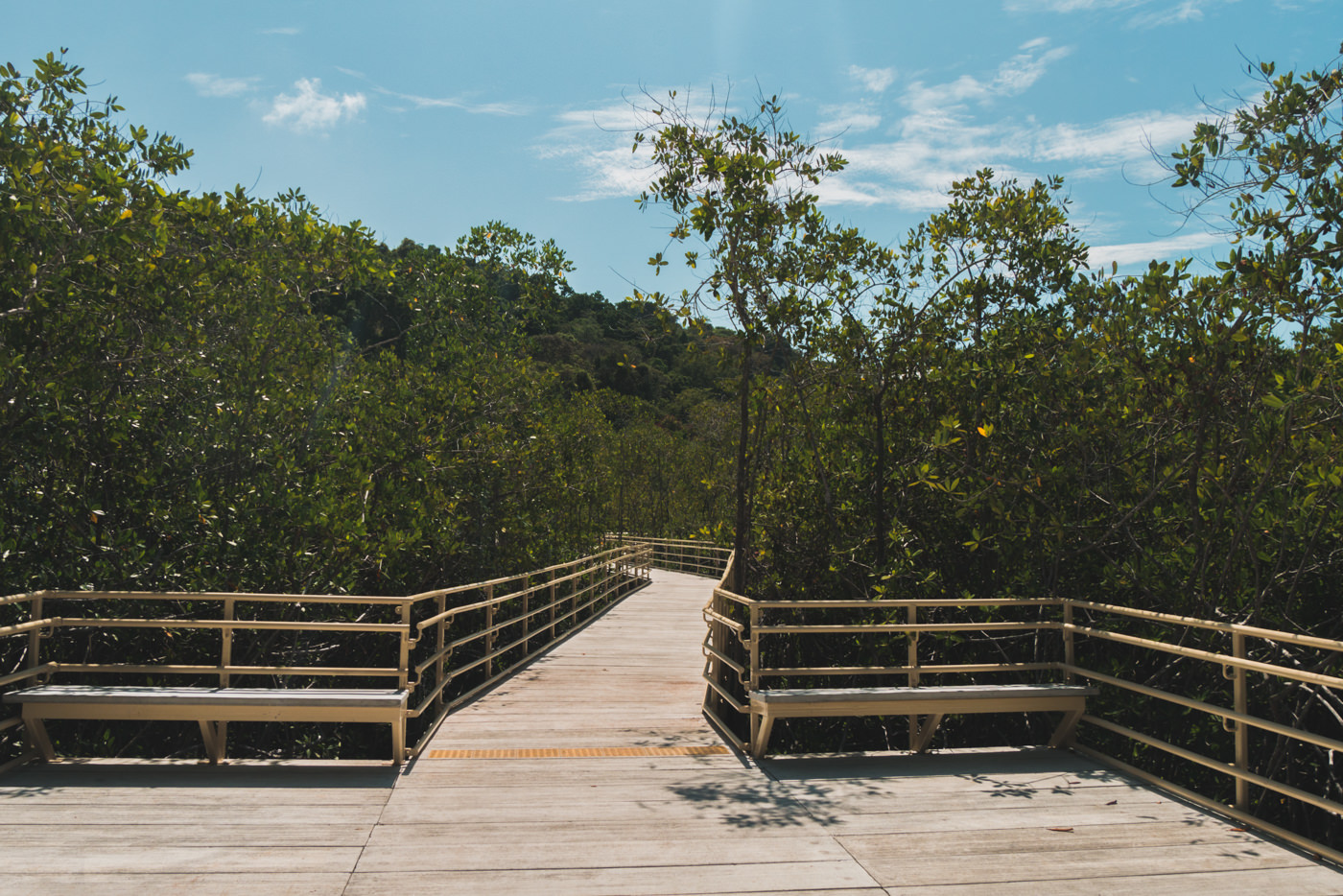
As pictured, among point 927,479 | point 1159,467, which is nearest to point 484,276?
point 927,479

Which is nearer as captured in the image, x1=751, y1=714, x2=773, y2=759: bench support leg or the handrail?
the handrail

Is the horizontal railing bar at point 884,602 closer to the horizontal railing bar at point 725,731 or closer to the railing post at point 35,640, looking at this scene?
the horizontal railing bar at point 725,731

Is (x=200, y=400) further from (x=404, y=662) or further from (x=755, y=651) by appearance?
(x=755, y=651)

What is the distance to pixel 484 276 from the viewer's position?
14.8 meters

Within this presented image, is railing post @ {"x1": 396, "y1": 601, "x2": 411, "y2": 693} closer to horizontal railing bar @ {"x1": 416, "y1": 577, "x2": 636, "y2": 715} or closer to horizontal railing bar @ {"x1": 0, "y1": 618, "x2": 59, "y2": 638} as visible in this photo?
horizontal railing bar @ {"x1": 416, "y1": 577, "x2": 636, "y2": 715}

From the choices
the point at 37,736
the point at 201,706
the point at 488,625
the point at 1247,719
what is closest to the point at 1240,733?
the point at 1247,719

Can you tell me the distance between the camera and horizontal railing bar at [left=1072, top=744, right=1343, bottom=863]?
409 centimetres

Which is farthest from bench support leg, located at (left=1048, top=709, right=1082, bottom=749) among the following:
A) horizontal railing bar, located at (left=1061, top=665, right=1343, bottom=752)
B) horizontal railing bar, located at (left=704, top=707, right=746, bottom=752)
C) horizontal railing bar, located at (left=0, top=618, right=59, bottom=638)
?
horizontal railing bar, located at (left=0, top=618, right=59, bottom=638)

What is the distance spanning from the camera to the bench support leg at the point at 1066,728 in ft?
19.4

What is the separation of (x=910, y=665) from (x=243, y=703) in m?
4.14

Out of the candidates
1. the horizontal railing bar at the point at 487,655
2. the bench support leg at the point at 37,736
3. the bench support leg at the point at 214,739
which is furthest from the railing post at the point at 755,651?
the bench support leg at the point at 37,736

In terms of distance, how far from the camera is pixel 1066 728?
601 cm

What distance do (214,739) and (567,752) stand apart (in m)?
2.18

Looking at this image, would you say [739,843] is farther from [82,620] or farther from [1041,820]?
Answer: [82,620]
